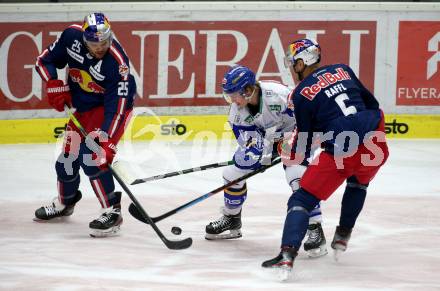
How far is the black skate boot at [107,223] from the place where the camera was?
5480mm

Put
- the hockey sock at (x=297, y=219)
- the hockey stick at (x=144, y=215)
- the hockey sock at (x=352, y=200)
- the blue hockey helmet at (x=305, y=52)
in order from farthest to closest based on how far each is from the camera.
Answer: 1. the hockey stick at (x=144, y=215)
2. the hockey sock at (x=352, y=200)
3. the blue hockey helmet at (x=305, y=52)
4. the hockey sock at (x=297, y=219)

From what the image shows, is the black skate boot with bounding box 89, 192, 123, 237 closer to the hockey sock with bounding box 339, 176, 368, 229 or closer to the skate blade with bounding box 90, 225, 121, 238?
the skate blade with bounding box 90, 225, 121, 238

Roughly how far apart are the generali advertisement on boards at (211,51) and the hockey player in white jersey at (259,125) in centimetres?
338

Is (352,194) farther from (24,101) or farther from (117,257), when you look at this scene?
(24,101)

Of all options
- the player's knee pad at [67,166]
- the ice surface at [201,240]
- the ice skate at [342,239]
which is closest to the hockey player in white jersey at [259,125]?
the ice skate at [342,239]

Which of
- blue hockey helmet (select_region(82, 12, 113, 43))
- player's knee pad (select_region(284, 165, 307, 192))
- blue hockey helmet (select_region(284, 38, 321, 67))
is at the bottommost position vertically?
player's knee pad (select_region(284, 165, 307, 192))

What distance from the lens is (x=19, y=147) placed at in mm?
8180

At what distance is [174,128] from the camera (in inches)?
338

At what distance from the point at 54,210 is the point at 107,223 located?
55 centimetres

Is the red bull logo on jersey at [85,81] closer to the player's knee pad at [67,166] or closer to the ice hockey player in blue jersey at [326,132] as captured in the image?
the player's knee pad at [67,166]

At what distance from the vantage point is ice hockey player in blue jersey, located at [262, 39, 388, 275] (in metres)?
4.55

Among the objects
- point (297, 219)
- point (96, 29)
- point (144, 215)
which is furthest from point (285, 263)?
point (96, 29)

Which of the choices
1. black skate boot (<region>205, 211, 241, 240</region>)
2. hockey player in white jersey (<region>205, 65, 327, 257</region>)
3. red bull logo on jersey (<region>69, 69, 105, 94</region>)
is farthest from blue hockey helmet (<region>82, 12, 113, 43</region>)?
black skate boot (<region>205, 211, 241, 240</region>)

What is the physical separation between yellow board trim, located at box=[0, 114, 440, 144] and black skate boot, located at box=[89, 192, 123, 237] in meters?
2.85
